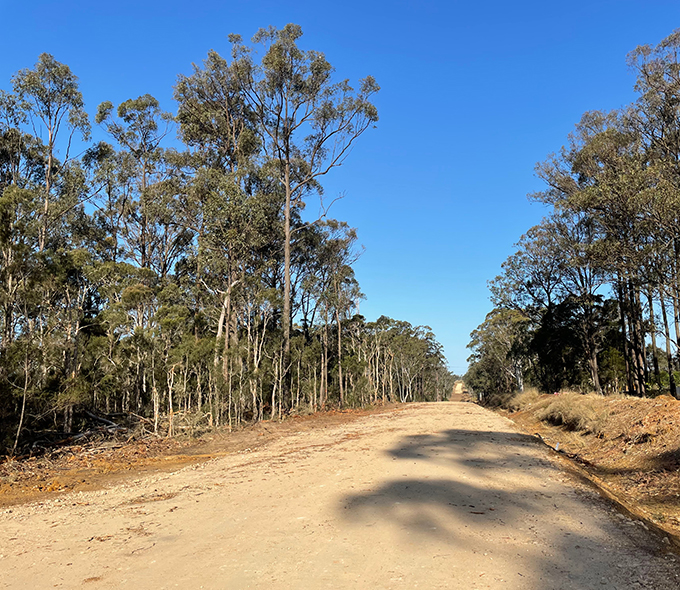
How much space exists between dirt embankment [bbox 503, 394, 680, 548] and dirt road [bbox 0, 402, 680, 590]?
0.92 meters

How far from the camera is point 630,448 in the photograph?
27.0 ft

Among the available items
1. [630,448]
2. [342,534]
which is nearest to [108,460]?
[342,534]

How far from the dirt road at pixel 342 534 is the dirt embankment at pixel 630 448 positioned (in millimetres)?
923

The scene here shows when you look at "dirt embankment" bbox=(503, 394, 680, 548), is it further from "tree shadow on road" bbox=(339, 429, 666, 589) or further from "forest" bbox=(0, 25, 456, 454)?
"forest" bbox=(0, 25, 456, 454)

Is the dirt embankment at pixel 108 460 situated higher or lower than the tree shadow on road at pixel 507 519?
lower

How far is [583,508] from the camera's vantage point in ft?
14.7

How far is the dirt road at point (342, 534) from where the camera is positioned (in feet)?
9.53

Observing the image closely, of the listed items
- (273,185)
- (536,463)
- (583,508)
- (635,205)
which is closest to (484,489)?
(583,508)

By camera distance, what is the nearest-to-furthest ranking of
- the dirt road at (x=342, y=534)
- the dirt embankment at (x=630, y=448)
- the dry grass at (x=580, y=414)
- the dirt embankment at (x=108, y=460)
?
1. the dirt road at (x=342, y=534)
2. the dirt embankment at (x=630, y=448)
3. the dirt embankment at (x=108, y=460)
4. the dry grass at (x=580, y=414)

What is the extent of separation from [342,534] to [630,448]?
7.14 meters

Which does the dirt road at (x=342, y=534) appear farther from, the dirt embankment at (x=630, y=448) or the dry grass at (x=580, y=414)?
the dry grass at (x=580, y=414)

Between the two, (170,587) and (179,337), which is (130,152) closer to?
(179,337)

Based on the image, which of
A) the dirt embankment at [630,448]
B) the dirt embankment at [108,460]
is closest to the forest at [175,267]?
the dirt embankment at [108,460]

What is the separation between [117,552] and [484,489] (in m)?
3.80
